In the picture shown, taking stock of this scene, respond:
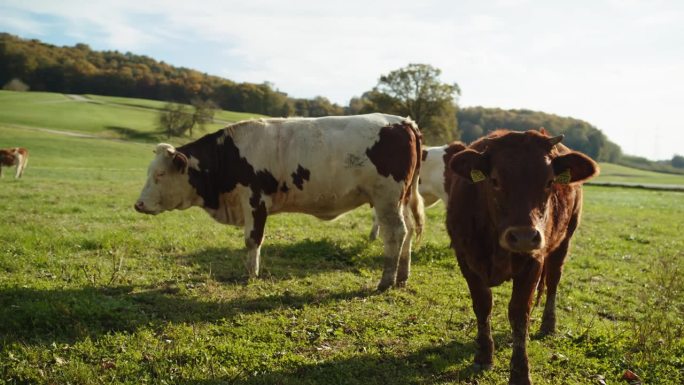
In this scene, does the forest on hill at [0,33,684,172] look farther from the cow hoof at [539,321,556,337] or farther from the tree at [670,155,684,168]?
the cow hoof at [539,321,556,337]

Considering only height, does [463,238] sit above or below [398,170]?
below

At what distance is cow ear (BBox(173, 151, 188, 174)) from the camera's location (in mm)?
8383

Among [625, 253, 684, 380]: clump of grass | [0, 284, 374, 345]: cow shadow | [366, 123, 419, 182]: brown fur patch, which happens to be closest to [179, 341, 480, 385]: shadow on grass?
[0, 284, 374, 345]: cow shadow

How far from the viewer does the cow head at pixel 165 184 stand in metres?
8.51

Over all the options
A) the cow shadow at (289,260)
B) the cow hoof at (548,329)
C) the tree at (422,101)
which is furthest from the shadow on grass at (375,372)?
the tree at (422,101)

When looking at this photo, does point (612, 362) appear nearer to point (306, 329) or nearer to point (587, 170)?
point (587, 170)

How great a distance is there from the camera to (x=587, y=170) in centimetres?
473

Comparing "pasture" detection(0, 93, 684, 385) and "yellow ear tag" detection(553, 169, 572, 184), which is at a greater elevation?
"yellow ear tag" detection(553, 169, 572, 184)

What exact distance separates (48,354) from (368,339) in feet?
11.4

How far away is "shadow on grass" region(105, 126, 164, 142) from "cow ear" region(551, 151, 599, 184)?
67.1 metres

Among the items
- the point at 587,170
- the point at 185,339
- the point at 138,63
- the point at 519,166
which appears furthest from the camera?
the point at 138,63

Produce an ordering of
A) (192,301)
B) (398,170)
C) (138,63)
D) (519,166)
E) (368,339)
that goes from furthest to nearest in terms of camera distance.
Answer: (138,63), (398,170), (192,301), (368,339), (519,166)

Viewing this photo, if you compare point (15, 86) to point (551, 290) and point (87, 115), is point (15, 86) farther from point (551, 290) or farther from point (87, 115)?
point (551, 290)

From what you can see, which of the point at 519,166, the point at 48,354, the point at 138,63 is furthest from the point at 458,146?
the point at 138,63
